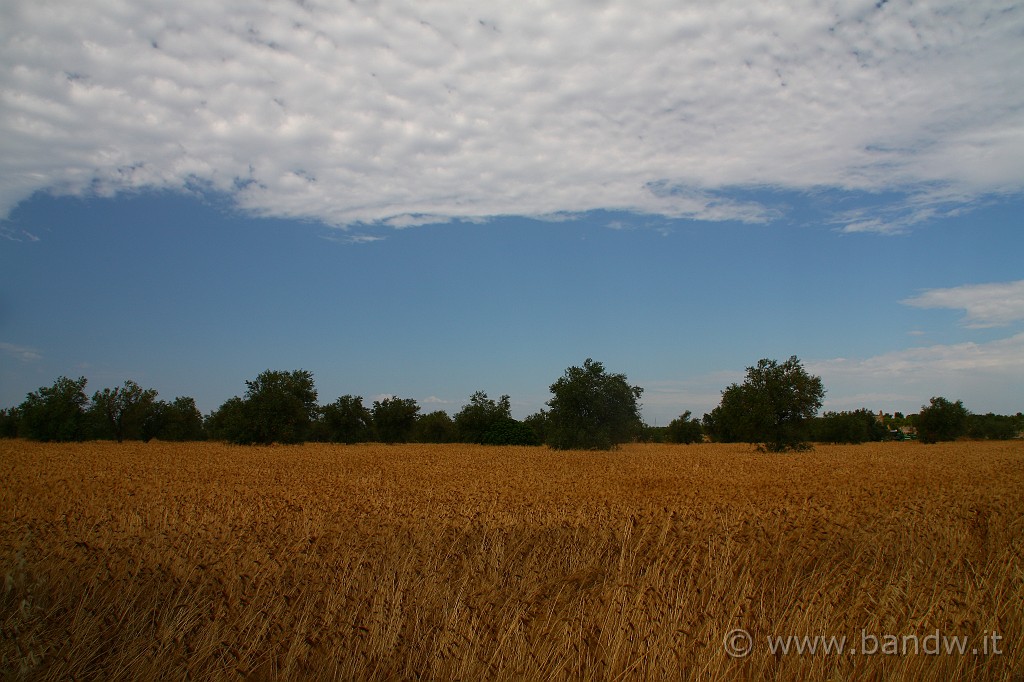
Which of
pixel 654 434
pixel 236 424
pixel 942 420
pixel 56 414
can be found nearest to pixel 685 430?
pixel 654 434

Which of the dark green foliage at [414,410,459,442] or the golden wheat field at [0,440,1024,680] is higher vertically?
the dark green foliage at [414,410,459,442]

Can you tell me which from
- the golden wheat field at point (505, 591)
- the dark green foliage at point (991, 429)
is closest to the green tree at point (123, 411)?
the golden wheat field at point (505, 591)

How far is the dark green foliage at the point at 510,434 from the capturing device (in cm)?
6450

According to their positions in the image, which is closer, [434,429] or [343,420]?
[343,420]

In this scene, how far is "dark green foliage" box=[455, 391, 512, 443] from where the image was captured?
220 feet

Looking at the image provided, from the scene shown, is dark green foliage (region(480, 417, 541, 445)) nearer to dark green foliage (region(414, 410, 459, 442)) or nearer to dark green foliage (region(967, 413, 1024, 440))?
dark green foliage (region(414, 410, 459, 442))

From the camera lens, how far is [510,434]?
6506cm

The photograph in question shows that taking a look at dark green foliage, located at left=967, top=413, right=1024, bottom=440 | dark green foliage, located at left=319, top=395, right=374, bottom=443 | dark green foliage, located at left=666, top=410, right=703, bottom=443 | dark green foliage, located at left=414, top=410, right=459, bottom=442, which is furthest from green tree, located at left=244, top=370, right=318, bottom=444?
dark green foliage, located at left=967, top=413, right=1024, bottom=440

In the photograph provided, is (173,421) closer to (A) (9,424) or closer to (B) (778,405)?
(A) (9,424)

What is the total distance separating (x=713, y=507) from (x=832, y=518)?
1891 millimetres

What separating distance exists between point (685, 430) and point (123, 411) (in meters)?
67.3

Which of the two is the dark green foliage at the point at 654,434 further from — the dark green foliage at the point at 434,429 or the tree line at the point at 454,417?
the dark green foliage at the point at 434,429

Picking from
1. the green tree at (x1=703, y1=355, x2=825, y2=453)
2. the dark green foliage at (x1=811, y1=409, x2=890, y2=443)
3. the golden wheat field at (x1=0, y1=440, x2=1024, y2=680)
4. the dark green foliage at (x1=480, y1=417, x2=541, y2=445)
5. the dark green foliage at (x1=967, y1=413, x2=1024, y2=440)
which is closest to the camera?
the golden wheat field at (x1=0, y1=440, x2=1024, y2=680)

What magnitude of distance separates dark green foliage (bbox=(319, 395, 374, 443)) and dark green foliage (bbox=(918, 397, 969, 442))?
6682cm
